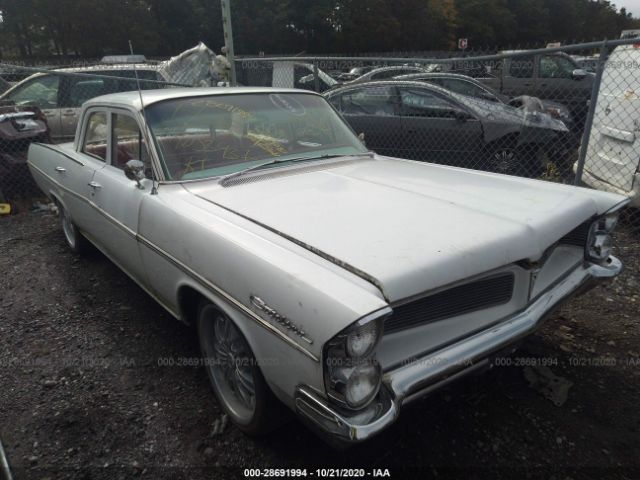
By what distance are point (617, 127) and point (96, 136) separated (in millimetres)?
4709

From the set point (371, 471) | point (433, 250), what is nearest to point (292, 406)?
point (371, 471)

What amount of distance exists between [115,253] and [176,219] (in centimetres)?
121

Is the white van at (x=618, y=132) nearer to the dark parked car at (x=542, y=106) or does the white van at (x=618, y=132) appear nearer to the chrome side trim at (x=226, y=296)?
the dark parked car at (x=542, y=106)

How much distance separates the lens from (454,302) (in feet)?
6.42

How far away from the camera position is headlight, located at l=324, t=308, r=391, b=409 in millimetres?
1613

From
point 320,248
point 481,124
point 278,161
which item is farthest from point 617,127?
point 320,248

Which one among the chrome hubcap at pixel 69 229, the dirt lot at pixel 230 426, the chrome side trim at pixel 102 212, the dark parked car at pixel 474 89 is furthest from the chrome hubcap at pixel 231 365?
the dark parked car at pixel 474 89

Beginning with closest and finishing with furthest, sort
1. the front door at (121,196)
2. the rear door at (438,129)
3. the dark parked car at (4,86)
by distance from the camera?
the front door at (121,196), the rear door at (438,129), the dark parked car at (4,86)

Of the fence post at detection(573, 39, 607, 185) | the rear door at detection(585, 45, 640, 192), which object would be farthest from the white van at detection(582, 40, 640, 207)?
the fence post at detection(573, 39, 607, 185)

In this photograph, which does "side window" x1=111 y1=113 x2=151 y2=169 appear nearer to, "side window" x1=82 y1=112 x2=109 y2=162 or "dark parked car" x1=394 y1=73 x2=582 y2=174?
"side window" x1=82 y1=112 x2=109 y2=162

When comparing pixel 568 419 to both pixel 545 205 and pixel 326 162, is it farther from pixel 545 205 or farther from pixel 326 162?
pixel 326 162

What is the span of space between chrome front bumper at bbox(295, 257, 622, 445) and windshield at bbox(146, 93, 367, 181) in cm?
167

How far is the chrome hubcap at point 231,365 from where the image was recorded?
2.25 meters

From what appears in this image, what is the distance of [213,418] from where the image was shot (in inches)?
98.8
